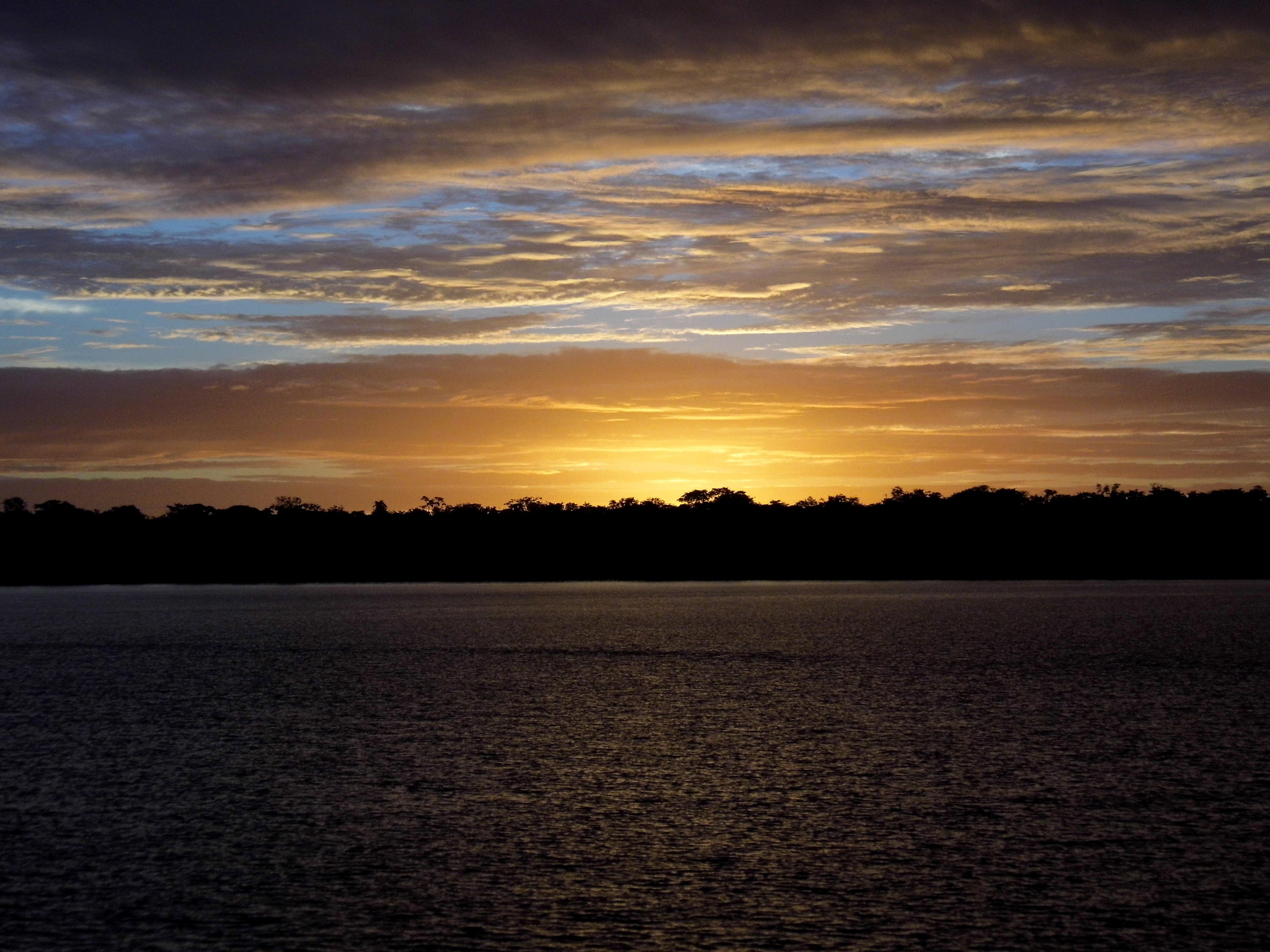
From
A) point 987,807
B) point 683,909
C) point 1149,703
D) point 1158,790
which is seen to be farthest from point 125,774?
point 1149,703

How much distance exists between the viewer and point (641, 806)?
2645 centimetres

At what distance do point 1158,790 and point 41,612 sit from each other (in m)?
133

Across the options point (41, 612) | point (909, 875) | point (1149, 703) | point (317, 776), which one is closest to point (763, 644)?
point (1149, 703)

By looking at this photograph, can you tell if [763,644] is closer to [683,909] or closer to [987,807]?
[987,807]

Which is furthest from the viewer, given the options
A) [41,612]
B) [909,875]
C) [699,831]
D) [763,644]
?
[41,612]

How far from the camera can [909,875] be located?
21.0m

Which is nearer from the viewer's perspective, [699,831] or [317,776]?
[699,831]

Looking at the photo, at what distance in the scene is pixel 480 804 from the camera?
26.7 meters

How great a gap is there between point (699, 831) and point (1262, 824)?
10.4 meters

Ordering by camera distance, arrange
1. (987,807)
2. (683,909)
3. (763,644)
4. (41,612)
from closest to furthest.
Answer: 1. (683,909)
2. (987,807)
3. (763,644)
4. (41,612)

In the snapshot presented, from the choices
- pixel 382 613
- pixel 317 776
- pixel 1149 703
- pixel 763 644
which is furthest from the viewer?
pixel 382 613

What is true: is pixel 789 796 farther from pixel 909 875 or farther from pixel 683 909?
pixel 683 909

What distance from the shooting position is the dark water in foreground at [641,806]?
1856 centimetres

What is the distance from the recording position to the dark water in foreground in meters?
18.6
